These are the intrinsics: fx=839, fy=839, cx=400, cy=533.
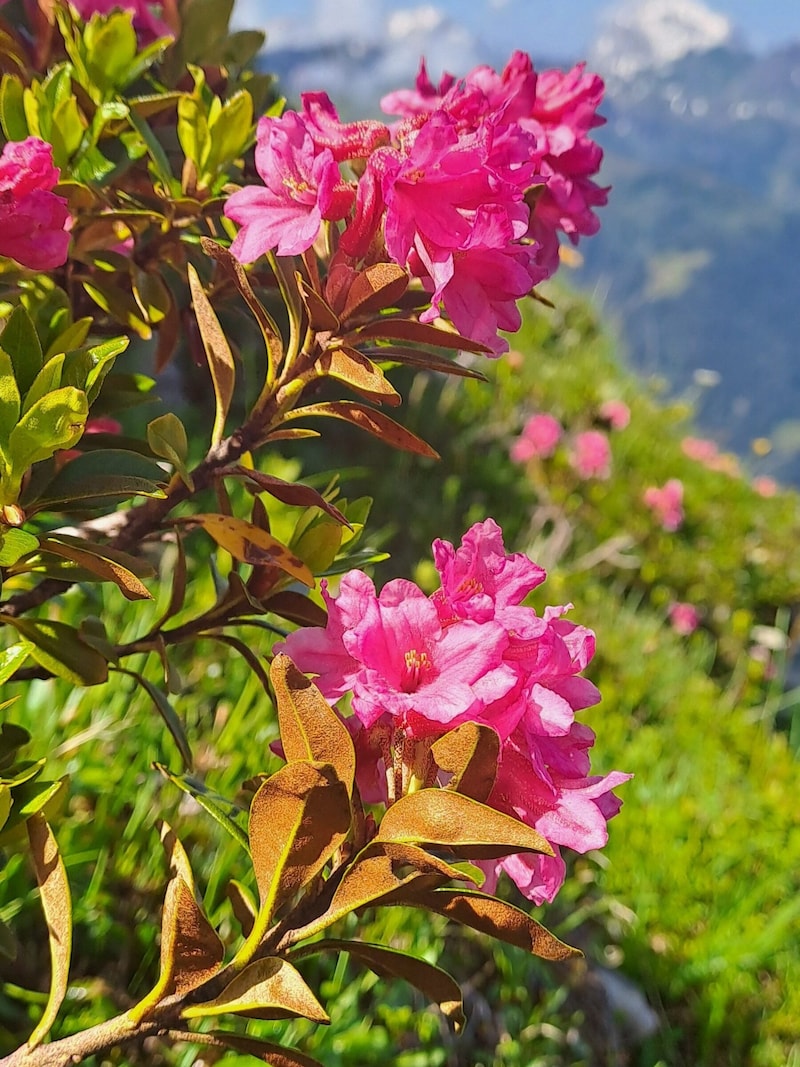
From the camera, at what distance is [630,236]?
75.5m

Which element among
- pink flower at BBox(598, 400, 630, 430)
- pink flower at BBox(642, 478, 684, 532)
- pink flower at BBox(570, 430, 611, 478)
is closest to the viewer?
pink flower at BBox(598, 400, 630, 430)

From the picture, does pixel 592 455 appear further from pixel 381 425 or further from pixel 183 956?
pixel 183 956

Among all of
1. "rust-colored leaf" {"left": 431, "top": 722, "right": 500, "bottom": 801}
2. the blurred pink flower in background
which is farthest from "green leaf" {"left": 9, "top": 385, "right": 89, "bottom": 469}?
the blurred pink flower in background

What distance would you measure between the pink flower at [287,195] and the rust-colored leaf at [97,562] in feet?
0.63

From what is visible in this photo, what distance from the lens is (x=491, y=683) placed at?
0.41m

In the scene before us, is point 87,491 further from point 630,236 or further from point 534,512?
point 630,236

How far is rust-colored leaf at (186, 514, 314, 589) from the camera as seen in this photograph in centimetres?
53

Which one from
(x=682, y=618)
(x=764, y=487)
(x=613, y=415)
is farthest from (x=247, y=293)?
(x=764, y=487)

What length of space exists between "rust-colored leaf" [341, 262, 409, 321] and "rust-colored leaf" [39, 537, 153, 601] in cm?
20

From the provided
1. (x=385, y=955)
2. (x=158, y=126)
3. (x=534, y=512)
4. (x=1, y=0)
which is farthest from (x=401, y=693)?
(x=534, y=512)

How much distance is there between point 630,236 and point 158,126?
82.0 metres

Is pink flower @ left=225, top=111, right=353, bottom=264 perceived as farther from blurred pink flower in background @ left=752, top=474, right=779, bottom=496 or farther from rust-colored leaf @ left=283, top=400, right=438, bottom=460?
blurred pink flower in background @ left=752, top=474, right=779, bottom=496

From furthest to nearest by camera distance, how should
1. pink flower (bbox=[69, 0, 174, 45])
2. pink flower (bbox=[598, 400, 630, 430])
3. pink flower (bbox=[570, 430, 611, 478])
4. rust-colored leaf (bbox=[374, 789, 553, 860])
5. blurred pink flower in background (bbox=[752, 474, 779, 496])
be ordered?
blurred pink flower in background (bbox=[752, 474, 779, 496]), pink flower (bbox=[570, 430, 611, 478]), pink flower (bbox=[598, 400, 630, 430]), pink flower (bbox=[69, 0, 174, 45]), rust-colored leaf (bbox=[374, 789, 553, 860])

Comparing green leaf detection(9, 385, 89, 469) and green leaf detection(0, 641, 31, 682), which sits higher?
green leaf detection(9, 385, 89, 469)
